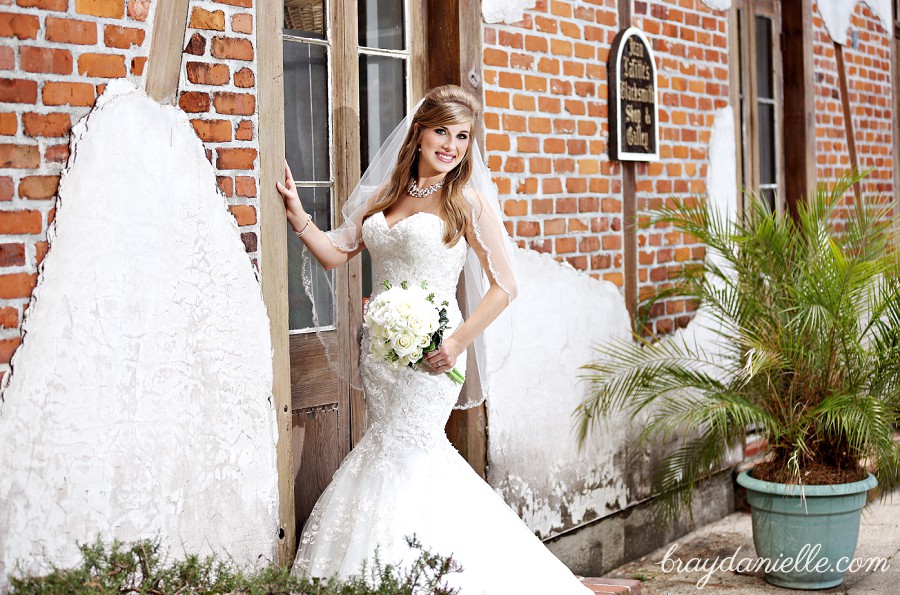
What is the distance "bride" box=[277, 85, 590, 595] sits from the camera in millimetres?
3732

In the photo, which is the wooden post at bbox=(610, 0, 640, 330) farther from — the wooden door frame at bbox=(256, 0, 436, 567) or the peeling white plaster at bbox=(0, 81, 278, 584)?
the peeling white plaster at bbox=(0, 81, 278, 584)

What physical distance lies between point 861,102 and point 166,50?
5866 mm

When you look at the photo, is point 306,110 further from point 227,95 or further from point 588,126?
point 588,126

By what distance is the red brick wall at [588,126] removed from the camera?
16.1ft

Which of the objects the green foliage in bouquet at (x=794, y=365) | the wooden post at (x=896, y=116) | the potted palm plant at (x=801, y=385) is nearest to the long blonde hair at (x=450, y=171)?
the green foliage in bouquet at (x=794, y=365)

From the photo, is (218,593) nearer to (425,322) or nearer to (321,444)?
(425,322)

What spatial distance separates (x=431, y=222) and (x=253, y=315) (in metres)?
0.69

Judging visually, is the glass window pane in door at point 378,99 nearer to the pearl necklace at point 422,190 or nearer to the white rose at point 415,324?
the pearl necklace at point 422,190

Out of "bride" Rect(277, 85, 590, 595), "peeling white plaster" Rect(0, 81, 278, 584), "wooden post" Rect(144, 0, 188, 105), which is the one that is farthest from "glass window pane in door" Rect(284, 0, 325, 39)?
"peeling white plaster" Rect(0, 81, 278, 584)

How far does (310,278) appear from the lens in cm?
417

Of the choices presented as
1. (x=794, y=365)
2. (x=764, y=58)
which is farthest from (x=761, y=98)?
(x=794, y=365)

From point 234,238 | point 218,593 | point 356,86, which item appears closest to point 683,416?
point 356,86

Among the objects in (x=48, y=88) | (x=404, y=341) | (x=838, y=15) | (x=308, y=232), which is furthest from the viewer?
(x=838, y=15)
